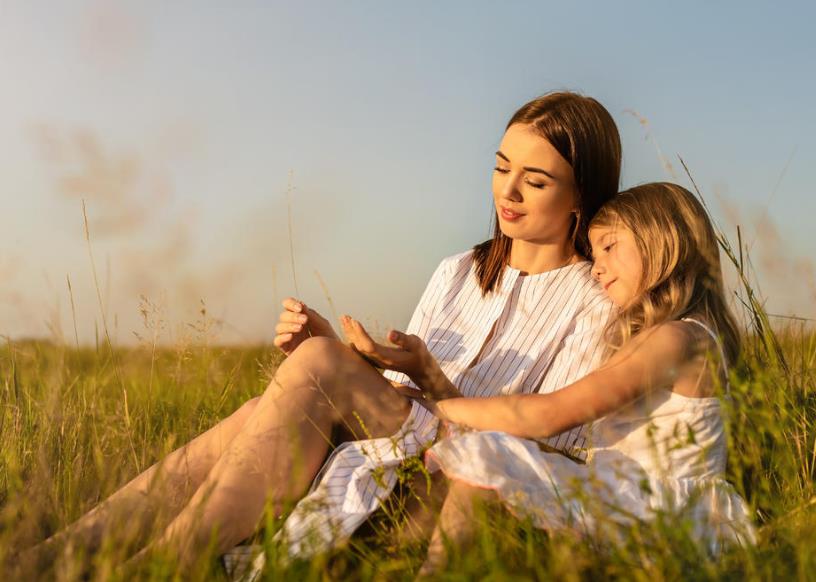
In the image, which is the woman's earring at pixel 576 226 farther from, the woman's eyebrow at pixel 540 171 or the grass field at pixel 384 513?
the grass field at pixel 384 513

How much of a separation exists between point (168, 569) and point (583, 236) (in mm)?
2021

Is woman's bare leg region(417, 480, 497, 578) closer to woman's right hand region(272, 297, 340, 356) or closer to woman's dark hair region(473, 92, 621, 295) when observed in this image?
woman's right hand region(272, 297, 340, 356)

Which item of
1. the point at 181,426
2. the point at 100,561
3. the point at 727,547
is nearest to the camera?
the point at 100,561

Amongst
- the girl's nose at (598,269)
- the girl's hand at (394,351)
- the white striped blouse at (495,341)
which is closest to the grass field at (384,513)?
the white striped blouse at (495,341)

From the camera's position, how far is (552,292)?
3.44 meters

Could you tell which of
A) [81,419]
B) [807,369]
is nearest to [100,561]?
[81,419]

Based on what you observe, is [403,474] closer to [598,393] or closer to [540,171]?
[598,393]

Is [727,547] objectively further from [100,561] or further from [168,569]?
[100,561]

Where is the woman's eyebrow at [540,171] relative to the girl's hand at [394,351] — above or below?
above

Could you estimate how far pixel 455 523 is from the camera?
7.62 ft

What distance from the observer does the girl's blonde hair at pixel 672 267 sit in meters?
2.91

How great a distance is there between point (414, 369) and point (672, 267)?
2.94ft

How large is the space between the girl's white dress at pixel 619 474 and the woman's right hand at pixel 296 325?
79cm

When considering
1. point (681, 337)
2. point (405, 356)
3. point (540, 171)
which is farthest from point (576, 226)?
point (405, 356)
